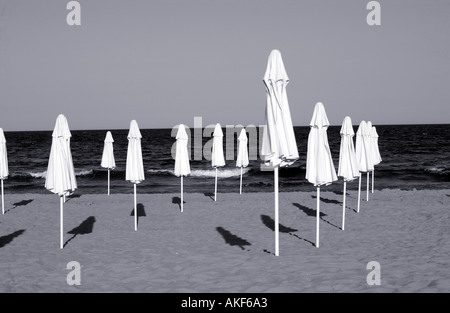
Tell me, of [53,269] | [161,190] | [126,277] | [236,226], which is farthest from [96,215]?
[161,190]

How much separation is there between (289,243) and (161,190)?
1796cm

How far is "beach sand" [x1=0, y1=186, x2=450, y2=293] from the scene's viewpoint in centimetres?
745

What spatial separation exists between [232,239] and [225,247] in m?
0.88

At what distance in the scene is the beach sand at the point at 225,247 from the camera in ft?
24.5

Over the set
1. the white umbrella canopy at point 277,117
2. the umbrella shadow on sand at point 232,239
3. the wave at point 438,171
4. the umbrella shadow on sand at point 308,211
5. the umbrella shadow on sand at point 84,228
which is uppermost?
the white umbrella canopy at point 277,117

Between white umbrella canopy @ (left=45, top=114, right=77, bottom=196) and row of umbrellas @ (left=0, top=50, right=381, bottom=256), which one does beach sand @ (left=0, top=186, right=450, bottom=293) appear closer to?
row of umbrellas @ (left=0, top=50, right=381, bottom=256)

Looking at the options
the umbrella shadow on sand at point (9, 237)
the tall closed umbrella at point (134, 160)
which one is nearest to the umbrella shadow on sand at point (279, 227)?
the tall closed umbrella at point (134, 160)

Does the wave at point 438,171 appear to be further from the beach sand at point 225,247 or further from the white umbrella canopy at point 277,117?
the white umbrella canopy at point 277,117

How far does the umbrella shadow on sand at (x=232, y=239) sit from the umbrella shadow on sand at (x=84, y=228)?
152 inches

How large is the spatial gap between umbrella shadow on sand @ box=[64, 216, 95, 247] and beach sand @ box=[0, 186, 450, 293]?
0.10 feet

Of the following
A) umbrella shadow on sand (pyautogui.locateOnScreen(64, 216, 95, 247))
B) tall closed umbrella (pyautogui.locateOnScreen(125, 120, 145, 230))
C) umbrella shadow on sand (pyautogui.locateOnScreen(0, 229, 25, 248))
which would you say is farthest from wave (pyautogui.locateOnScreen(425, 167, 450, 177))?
umbrella shadow on sand (pyautogui.locateOnScreen(0, 229, 25, 248))
